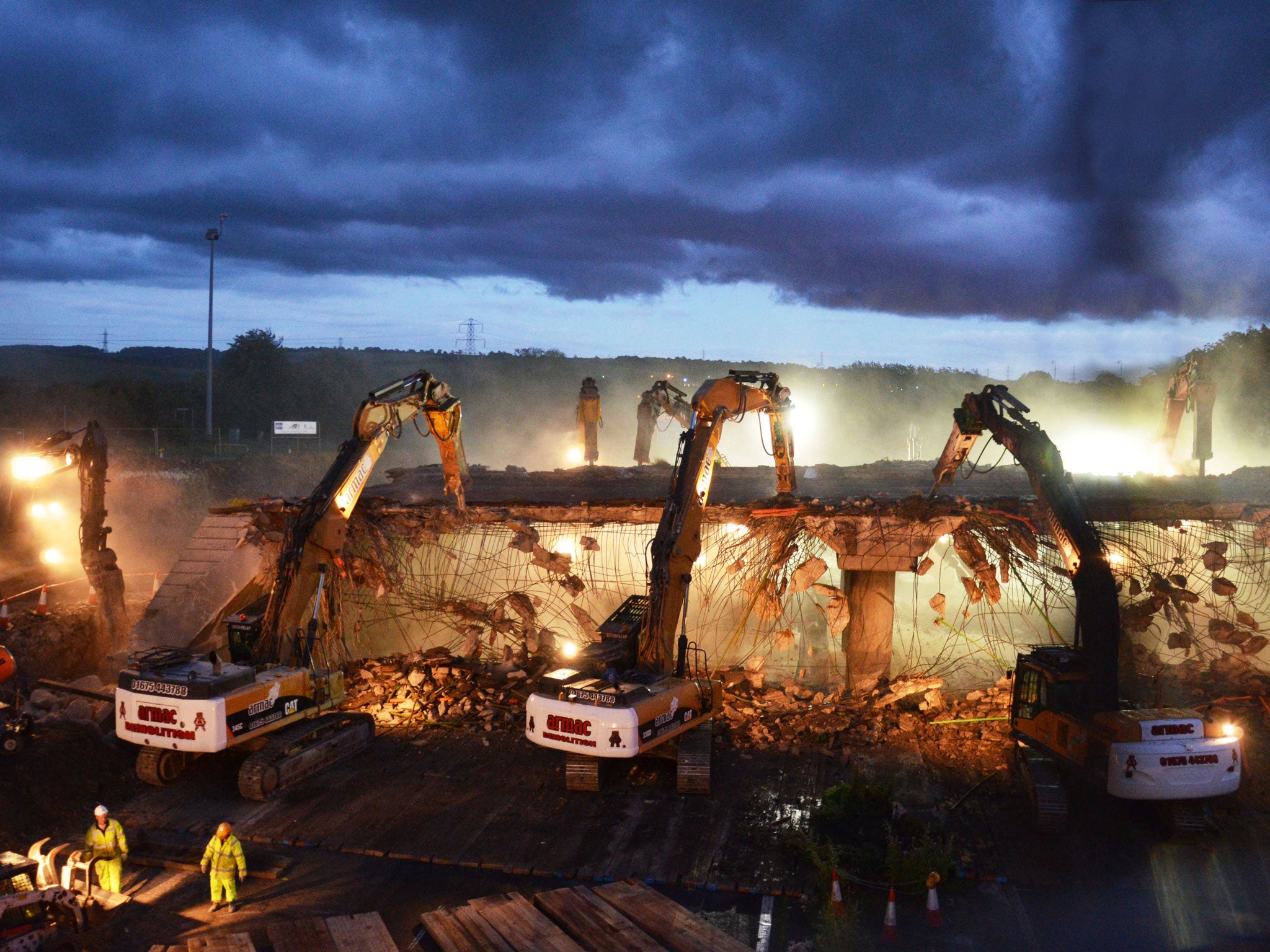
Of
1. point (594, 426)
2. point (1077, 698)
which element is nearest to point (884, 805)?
point (1077, 698)

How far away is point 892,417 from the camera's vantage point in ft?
268

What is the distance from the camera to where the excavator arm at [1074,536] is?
1215 centimetres

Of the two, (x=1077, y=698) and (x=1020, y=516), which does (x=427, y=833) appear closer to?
(x=1077, y=698)

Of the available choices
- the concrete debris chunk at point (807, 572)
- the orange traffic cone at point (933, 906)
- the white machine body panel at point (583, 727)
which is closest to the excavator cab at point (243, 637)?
the white machine body panel at point (583, 727)

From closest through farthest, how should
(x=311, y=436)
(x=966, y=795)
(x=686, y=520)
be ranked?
1. (x=966, y=795)
2. (x=686, y=520)
3. (x=311, y=436)

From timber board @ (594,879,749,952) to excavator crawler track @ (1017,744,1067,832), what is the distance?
460 centimetres

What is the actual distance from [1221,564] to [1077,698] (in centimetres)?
589

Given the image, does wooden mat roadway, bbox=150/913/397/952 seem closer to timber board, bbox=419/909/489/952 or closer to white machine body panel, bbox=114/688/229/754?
timber board, bbox=419/909/489/952

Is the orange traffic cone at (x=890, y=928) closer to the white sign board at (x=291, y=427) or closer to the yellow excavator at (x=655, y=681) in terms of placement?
the yellow excavator at (x=655, y=681)

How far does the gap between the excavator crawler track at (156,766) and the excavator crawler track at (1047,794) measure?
11.3 meters

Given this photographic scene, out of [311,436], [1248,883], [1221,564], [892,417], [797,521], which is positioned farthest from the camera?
[892,417]

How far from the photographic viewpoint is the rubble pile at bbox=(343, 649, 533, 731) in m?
16.6

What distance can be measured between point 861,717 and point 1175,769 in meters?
5.81

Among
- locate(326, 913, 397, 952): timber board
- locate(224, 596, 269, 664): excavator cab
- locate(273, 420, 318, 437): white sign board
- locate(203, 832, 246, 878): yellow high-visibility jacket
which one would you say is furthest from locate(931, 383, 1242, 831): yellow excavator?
locate(273, 420, 318, 437): white sign board
